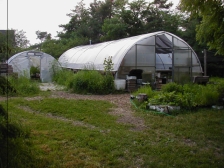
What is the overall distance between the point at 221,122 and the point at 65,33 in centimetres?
2517

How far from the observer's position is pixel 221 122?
5473 mm

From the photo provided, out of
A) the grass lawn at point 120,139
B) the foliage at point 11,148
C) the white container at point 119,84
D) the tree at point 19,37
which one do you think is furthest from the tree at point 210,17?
the foliage at point 11,148

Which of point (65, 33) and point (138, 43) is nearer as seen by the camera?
point (138, 43)

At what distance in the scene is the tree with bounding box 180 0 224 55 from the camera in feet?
18.3

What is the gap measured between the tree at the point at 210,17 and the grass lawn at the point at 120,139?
6.42 ft

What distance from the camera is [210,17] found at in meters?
6.02

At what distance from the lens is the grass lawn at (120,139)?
3.43 meters

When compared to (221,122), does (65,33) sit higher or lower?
higher

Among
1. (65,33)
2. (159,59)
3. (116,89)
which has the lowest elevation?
(116,89)

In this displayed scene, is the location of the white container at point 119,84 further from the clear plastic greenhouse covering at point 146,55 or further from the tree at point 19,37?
the tree at point 19,37

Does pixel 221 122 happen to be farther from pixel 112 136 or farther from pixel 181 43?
pixel 181 43

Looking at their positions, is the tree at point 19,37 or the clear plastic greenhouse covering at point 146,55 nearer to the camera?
the tree at point 19,37

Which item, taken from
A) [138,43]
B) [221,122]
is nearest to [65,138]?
[221,122]

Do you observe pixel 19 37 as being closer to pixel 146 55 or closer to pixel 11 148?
pixel 146 55
